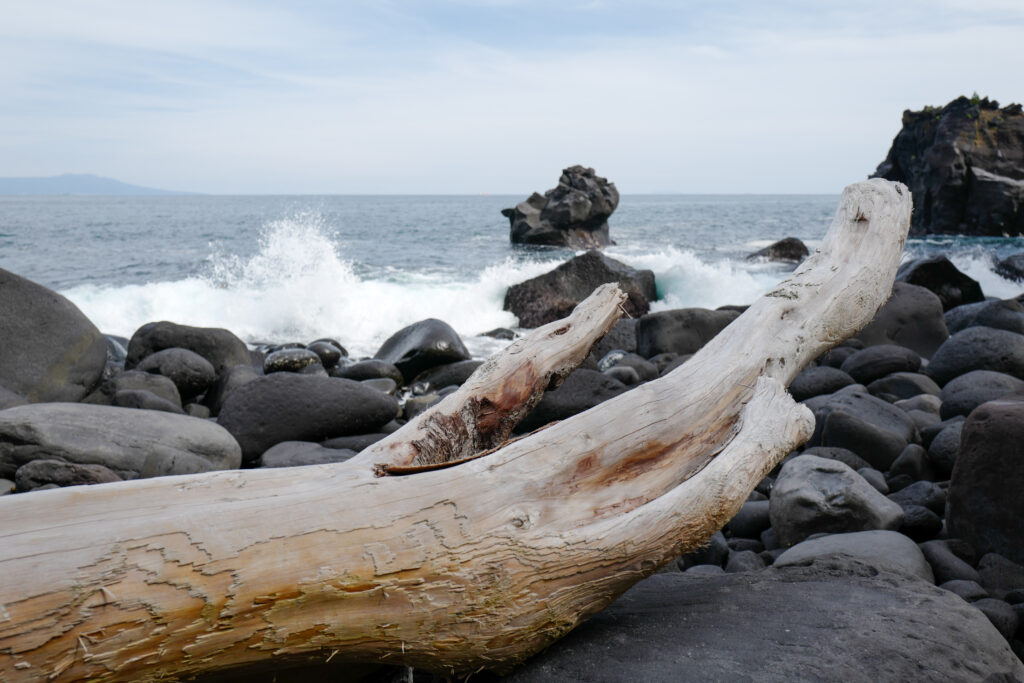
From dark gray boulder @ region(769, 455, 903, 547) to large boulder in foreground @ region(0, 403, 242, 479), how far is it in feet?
10.9

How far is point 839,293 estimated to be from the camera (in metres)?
3.58

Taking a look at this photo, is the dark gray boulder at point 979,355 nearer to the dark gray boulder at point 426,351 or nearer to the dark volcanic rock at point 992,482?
the dark volcanic rock at point 992,482

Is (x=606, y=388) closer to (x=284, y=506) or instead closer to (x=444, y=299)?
(x=284, y=506)

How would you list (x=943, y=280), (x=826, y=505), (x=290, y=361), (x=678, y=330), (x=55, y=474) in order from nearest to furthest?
(x=826, y=505), (x=55, y=474), (x=290, y=361), (x=678, y=330), (x=943, y=280)

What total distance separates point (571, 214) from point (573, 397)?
26885mm

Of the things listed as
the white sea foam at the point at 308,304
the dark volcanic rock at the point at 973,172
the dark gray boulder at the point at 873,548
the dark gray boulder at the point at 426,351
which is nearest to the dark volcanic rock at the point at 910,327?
the dark gray boulder at the point at 426,351

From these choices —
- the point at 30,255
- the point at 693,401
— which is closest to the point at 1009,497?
the point at 693,401

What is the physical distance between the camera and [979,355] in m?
6.61

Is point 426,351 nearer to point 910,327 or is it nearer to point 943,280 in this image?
point 910,327

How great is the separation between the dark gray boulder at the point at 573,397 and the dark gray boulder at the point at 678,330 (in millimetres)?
3554

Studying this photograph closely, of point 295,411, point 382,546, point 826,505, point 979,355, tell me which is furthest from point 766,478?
point 382,546

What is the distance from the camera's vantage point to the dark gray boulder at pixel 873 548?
10.5 ft

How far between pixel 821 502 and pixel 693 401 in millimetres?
1315

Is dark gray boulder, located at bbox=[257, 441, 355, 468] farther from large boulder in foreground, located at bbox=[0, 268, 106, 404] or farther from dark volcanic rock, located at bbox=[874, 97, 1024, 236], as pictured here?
dark volcanic rock, located at bbox=[874, 97, 1024, 236]
